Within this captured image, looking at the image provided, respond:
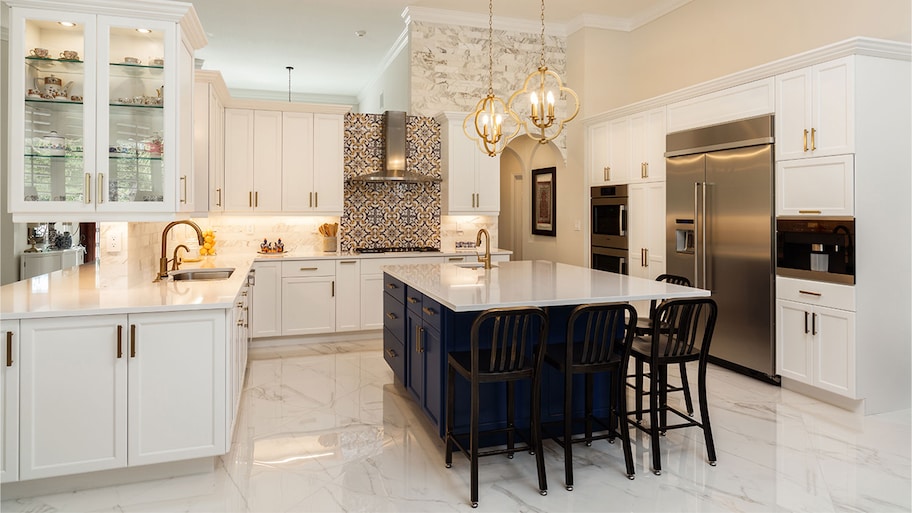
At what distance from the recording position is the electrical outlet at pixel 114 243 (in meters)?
3.82

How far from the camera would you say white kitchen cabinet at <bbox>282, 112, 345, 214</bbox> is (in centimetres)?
602

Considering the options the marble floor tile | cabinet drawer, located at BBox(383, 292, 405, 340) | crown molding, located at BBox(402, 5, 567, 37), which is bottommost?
the marble floor tile

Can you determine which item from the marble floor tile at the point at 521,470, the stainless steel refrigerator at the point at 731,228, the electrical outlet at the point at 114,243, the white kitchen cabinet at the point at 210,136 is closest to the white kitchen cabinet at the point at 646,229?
the stainless steel refrigerator at the point at 731,228

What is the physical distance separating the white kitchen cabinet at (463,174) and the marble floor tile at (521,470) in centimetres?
292

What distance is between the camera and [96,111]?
292 cm

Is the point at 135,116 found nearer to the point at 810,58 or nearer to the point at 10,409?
the point at 10,409

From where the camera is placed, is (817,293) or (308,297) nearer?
(817,293)

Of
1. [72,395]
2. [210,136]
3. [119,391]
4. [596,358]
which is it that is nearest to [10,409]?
[72,395]

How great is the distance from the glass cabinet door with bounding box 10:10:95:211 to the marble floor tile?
1463mm

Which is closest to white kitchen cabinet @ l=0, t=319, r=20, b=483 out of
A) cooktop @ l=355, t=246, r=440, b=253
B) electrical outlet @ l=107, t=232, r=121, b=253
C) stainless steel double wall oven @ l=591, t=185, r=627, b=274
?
electrical outlet @ l=107, t=232, r=121, b=253

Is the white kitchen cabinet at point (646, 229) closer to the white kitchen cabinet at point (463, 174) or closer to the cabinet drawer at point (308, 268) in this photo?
the white kitchen cabinet at point (463, 174)

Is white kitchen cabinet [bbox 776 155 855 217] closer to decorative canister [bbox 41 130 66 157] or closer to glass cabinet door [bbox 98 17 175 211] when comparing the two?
glass cabinet door [bbox 98 17 175 211]

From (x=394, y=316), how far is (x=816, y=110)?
322 cm

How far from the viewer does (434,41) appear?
6.60 m
